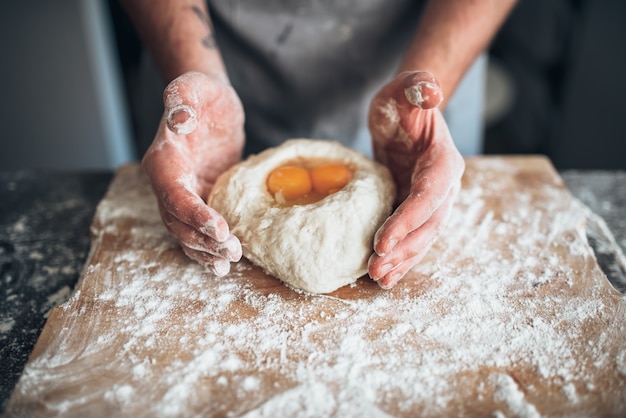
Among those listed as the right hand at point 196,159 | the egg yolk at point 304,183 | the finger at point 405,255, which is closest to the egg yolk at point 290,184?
the egg yolk at point 304,183

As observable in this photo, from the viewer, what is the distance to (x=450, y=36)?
5.90 ft

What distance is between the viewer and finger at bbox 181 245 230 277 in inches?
55.2

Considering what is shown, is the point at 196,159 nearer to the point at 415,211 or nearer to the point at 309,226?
the point at 309,226

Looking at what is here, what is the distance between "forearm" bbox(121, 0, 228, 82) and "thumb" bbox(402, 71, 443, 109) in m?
0.72

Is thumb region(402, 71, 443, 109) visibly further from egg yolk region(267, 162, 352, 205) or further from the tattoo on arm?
the tattoo on arm

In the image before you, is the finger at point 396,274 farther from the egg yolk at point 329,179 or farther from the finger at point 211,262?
the finger at point 211,262

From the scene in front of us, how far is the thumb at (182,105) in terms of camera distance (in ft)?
4.52

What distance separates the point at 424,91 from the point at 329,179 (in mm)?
395

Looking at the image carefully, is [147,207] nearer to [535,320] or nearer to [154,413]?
[154,413]

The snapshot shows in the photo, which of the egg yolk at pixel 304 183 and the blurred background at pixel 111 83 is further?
the blurred background at pixel 111 83

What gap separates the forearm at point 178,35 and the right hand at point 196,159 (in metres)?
0.14

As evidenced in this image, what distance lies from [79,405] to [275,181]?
803mm

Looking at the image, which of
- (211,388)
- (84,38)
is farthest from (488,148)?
(211,388)

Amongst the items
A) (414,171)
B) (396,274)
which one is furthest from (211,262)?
(414,171)
